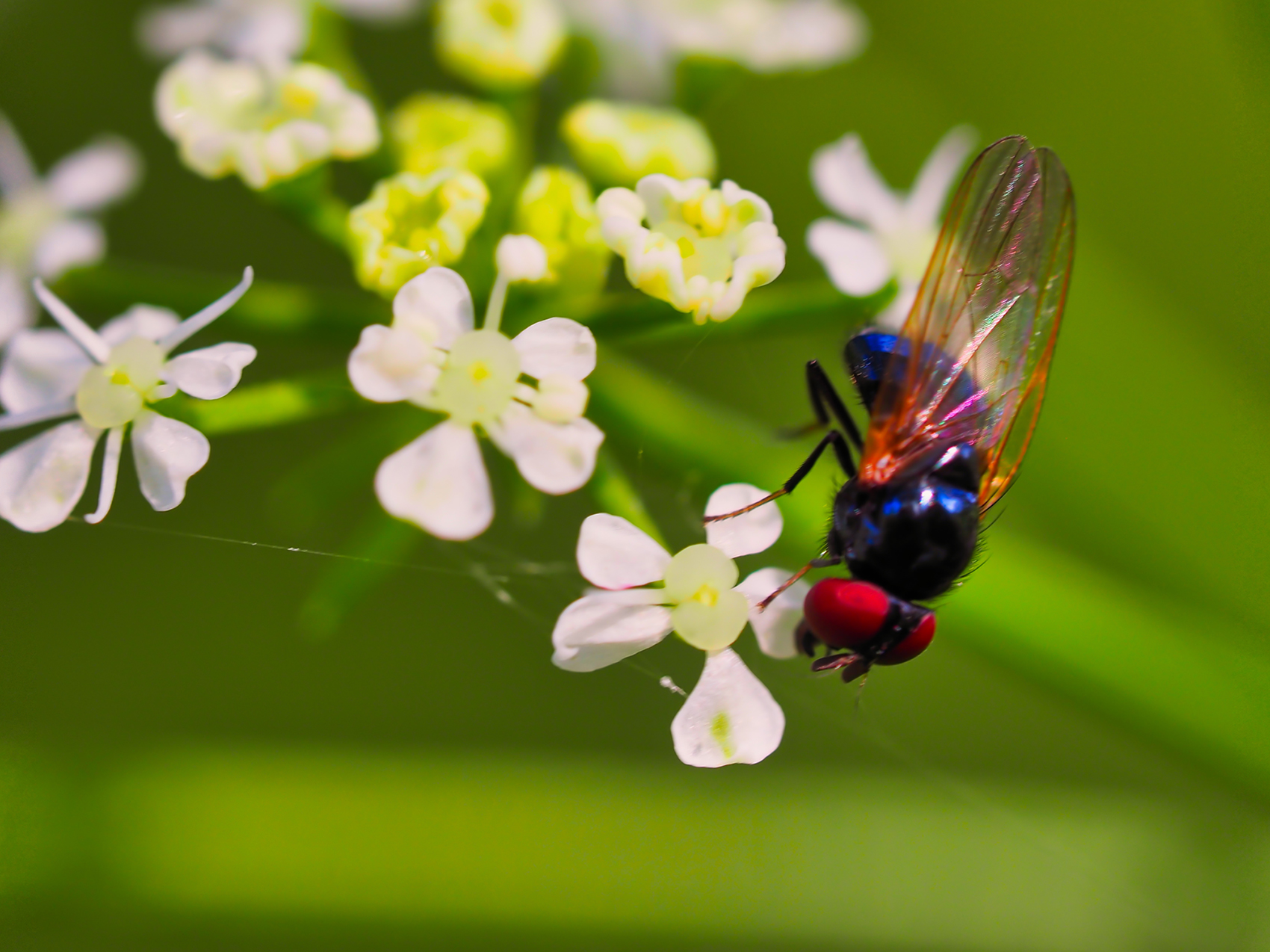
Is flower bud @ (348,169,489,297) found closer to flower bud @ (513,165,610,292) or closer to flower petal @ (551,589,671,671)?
flower bud @ (513,165,610,292)

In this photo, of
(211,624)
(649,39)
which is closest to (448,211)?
(649,39)

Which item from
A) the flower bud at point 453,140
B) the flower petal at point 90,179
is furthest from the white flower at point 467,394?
the flower petal at point 90,179

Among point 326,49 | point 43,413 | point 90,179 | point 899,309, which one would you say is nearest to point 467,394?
point 43,413

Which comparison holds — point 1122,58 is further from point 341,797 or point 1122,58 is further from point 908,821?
point 341,797

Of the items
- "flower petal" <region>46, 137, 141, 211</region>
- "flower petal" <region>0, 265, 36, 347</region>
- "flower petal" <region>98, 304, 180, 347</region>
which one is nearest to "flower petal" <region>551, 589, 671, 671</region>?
"flower petal" <region>98, 304, 180, 347</region>

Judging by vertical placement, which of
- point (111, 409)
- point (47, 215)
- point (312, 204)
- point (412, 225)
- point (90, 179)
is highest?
point (90, 179)

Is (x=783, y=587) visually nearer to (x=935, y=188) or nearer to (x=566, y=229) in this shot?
(x=566, y=229)

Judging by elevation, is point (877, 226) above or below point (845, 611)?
above

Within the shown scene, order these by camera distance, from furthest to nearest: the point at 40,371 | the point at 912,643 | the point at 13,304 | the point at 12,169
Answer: the point at 12,169
the point at 13,304
the point at 40,371
the point at 912,643
